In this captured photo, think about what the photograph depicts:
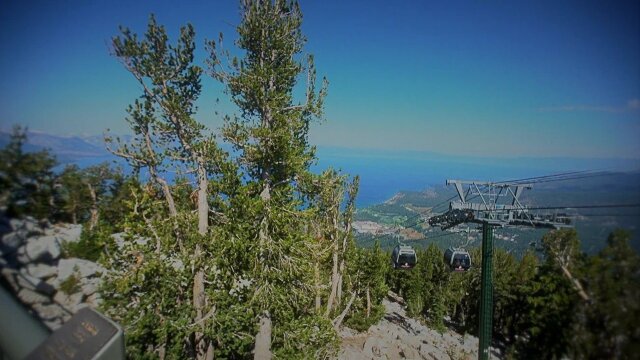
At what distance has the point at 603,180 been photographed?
2838mm

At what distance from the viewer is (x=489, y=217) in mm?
9469

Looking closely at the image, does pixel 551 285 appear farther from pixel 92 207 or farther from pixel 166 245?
pixel 166 245

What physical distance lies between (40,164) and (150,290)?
5.50 m

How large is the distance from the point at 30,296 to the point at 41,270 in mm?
178

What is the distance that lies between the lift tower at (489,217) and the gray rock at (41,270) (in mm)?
4432

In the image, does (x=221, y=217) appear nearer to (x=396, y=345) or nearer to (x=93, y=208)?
(x=93, y=208)

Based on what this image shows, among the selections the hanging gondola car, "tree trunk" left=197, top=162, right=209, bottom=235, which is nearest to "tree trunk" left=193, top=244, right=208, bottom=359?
"tree trunk" left=197, top=162, right=209, bottom=235

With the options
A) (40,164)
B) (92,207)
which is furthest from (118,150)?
(40,164)

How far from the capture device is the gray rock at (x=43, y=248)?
2093 millimetres

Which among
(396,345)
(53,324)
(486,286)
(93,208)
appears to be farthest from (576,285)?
(396,345)

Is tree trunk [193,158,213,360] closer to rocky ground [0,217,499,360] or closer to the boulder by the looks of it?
rocky ground [0,217,499,360]

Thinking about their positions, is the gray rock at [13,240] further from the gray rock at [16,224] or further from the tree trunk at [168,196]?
the tree trunk at [168,196]

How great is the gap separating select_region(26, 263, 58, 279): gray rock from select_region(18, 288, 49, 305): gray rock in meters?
0.11

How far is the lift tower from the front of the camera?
510 centimetres
